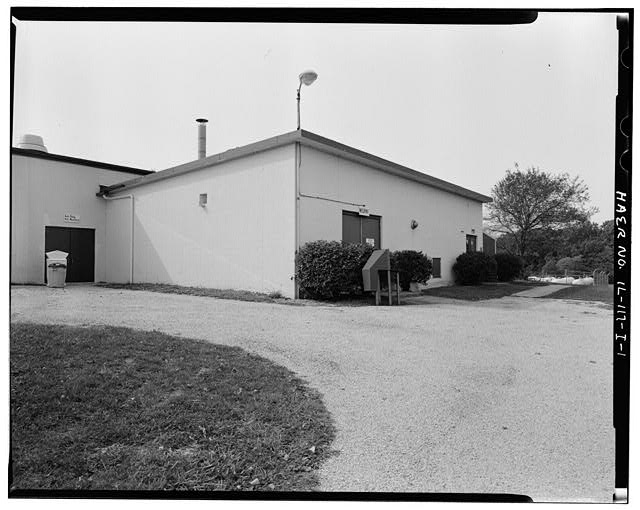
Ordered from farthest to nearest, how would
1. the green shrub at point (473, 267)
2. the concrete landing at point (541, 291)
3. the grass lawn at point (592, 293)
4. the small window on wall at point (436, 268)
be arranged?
the small window on wall at point (436, 268) → the green shrub at point (473, 267) → the concrete landing at point (541, 291) → the grass lawn at point (592, 293)

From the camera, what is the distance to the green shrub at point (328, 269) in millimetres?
5965

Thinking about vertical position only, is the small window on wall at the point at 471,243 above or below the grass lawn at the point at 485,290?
above

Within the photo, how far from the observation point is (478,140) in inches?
75.4

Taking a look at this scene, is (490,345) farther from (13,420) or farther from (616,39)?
(13,420)

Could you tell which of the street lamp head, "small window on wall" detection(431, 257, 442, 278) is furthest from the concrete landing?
"small window on wall" detection(431, 257, 442, 278)

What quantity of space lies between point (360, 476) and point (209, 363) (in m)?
1.27

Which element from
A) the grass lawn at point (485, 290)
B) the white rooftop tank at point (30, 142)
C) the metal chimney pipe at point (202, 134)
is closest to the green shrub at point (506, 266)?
the grass lawn at point (485, 290)

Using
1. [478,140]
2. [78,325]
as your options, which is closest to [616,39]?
[478,140]

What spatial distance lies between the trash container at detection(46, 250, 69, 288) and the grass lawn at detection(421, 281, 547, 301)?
251 cm

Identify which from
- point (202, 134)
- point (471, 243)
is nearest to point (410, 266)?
point (471, 243)

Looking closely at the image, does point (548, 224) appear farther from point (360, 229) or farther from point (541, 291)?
point (360, 229)

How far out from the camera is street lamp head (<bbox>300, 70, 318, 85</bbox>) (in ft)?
5.90

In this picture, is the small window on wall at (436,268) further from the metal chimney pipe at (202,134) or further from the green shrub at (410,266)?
the metal chimney pipe at (202,134)

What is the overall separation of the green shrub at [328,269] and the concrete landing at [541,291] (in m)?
3.19
